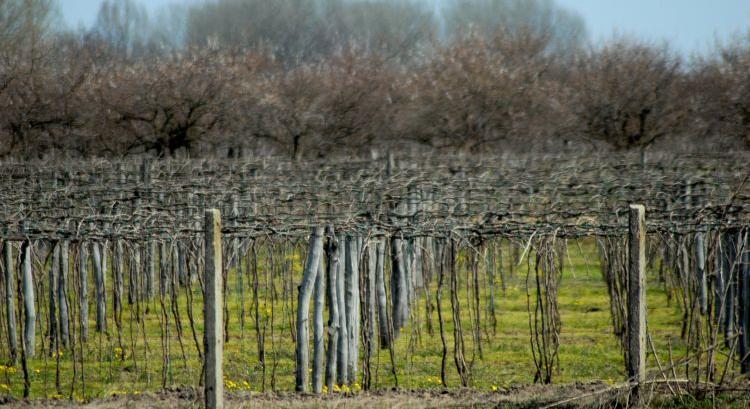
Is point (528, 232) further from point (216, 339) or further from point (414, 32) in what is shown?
point (414, 32)

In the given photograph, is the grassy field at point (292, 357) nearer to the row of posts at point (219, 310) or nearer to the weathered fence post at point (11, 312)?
the weathered fence post at point (11, 312)

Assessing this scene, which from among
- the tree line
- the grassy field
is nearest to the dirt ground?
the grassy field

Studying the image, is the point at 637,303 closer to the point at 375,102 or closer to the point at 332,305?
the point at 332,305

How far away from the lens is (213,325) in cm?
774

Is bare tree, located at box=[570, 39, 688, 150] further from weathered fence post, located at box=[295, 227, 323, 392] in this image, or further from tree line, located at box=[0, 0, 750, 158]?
weathered fence post, located at box=[295, 227, 323, 392]

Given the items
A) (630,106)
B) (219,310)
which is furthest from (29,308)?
(630,106)

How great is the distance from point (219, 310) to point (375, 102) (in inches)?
964

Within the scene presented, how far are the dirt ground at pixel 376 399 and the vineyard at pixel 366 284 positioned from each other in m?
0.22

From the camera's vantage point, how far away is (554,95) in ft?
112

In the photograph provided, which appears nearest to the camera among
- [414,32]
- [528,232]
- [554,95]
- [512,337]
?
[528,232]

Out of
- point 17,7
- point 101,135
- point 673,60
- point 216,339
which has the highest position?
point 17,7

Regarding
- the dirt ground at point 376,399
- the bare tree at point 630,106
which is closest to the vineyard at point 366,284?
the dirt ground at point 376,399

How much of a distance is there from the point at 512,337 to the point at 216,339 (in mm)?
7157

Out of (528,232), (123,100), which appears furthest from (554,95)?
(528,232)
